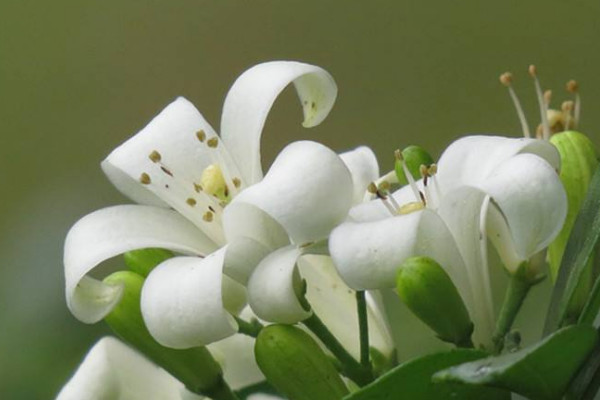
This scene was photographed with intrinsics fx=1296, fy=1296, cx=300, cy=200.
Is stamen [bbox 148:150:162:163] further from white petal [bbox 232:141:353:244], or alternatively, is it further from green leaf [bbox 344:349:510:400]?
green leaf [bbox 344:349:510:400]

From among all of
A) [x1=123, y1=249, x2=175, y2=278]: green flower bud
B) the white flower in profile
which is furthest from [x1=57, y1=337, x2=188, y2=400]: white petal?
[x1=123, y1=249, x2=175, y2=278]: green flower bud

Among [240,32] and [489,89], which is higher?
[240,32]

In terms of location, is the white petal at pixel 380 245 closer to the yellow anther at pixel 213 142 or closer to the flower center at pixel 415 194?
the flower center at pixel 415 194

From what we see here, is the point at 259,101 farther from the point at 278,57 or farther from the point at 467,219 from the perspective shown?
the point at 278,57

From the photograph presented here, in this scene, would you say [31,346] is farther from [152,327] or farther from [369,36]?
[369,36]

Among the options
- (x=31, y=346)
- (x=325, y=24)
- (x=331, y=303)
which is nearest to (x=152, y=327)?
(x=331, y=303)

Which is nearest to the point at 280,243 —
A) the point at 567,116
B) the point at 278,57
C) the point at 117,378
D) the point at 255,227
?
the point at 255,227
